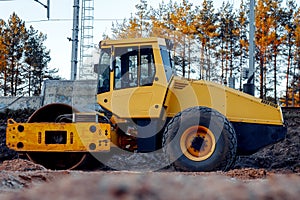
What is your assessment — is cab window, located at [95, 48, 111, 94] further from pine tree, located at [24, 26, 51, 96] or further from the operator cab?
pine tree, located at [24, 26, 51, 96]

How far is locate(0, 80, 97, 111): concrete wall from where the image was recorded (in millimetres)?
17828

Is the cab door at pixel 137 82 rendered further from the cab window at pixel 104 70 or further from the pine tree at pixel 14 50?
the pine tree at pixel 14 50

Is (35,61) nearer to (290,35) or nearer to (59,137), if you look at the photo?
(290,35)

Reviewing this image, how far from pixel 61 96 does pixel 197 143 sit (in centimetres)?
1121

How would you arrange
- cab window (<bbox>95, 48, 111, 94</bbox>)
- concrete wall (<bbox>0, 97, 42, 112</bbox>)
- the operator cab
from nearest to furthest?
the operator cab, cab window (<bbox>95, 48, 111, 94</bbox>), concrete wall (<bbox>0, 97, 42, 112</bbox>)

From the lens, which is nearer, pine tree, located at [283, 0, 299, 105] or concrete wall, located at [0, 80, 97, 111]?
concrete wall, located at [0, 80, 97, 111]

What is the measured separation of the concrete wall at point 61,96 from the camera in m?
17.8

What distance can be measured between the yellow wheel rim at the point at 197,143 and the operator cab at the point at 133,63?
1.18 m

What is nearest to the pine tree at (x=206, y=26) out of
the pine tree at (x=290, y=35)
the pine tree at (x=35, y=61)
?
the pine tree at (x=290, y=35)

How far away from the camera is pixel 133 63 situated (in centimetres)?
857

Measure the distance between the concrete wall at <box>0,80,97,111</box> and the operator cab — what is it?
8668mm

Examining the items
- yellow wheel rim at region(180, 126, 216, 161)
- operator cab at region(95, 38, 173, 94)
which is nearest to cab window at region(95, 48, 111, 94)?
operator cab at region(95, 38, 173, 94)

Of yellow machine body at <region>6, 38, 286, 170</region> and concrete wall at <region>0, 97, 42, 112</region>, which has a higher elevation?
yellow machine body at <region>6, 38, 286, 170</region>

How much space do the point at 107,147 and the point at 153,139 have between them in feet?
2.70
